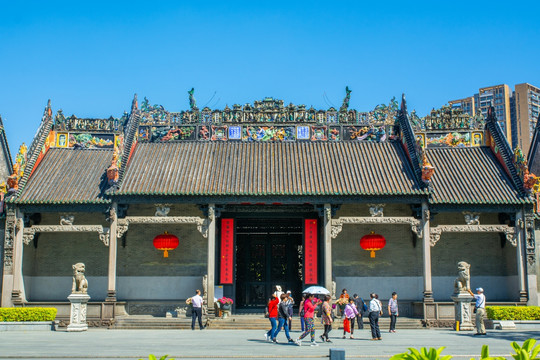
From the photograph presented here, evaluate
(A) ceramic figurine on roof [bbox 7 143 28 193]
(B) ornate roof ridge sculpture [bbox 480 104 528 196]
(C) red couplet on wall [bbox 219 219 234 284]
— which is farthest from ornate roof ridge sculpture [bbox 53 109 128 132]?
(B) ornate roof ridge sculpture [bbox 480 104 528 196]

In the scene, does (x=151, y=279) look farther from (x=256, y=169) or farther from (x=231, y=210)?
(x=256, y=169)

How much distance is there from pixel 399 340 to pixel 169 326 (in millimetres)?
7894

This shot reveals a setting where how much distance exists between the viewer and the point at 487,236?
23.7 metres

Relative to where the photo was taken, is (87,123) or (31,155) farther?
(87,123)

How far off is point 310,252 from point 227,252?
3.09 meters

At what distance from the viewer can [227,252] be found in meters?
22.7

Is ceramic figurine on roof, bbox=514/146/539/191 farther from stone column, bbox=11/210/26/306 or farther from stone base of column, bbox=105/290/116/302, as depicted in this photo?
stone column, bbox=11/210/26/306

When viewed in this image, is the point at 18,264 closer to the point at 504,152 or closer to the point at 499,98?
the point at 504,152

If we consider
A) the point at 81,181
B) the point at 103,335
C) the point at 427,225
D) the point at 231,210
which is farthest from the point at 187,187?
the point at 427,225

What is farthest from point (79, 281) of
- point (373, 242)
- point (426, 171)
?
point (426, 171)

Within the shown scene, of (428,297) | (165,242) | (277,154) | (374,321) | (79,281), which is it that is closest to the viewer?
(374,321)

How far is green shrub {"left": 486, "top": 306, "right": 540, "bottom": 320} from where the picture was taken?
18859 millimetres

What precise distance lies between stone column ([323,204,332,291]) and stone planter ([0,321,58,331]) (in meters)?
9.06

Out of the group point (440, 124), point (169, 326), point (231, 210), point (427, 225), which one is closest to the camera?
point (169, 326)
